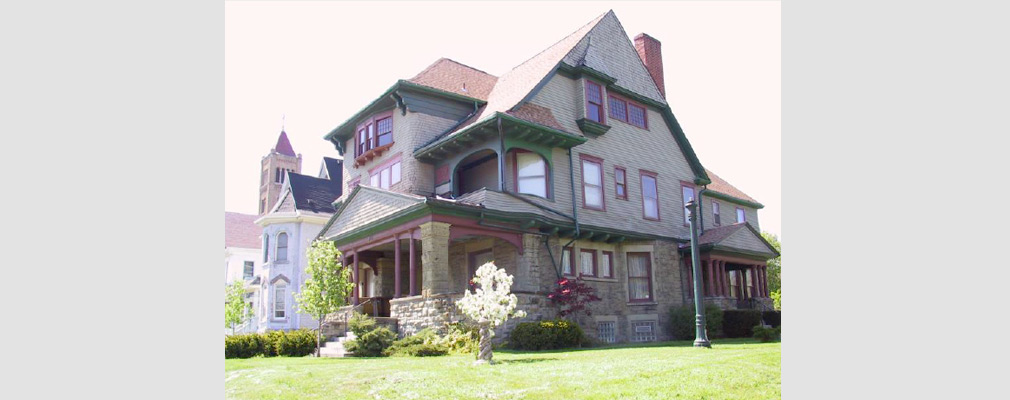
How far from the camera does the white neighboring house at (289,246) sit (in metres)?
35.9

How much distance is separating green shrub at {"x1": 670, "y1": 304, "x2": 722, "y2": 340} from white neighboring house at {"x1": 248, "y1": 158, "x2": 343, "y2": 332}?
19355 millimetres

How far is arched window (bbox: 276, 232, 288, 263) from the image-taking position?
3647 centimetres

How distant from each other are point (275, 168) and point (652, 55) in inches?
1741

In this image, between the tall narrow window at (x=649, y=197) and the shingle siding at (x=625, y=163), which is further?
the tall narrow window at (x=649, y=197)

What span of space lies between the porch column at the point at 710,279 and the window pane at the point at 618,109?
6395 millimetres

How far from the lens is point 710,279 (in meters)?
25.9

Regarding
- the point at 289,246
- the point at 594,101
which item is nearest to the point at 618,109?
the point at 594,101

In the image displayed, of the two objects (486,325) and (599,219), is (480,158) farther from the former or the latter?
(486,325)

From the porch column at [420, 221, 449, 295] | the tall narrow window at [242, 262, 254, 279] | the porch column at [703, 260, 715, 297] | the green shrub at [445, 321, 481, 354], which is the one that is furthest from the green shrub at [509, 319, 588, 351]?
the tall narrow window at [242, 262, 254, 279]

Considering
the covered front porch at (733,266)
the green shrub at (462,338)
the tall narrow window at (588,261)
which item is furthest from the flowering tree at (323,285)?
the covered front porch at (733,266)

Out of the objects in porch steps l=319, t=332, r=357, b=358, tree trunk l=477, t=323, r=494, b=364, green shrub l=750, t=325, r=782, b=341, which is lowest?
green shrub l=750, t=325, r=782, b=341

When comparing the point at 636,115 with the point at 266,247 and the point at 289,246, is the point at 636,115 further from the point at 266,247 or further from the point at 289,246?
the point at 266,247

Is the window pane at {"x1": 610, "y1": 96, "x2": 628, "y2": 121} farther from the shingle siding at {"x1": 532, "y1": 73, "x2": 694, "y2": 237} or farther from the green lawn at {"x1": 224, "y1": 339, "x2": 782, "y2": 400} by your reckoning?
the green lawn at {"x1": 224, "y1": 339, "x2": 782, "y2": 400}

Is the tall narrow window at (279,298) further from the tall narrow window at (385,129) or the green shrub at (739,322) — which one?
the green shrub at (739,322)
